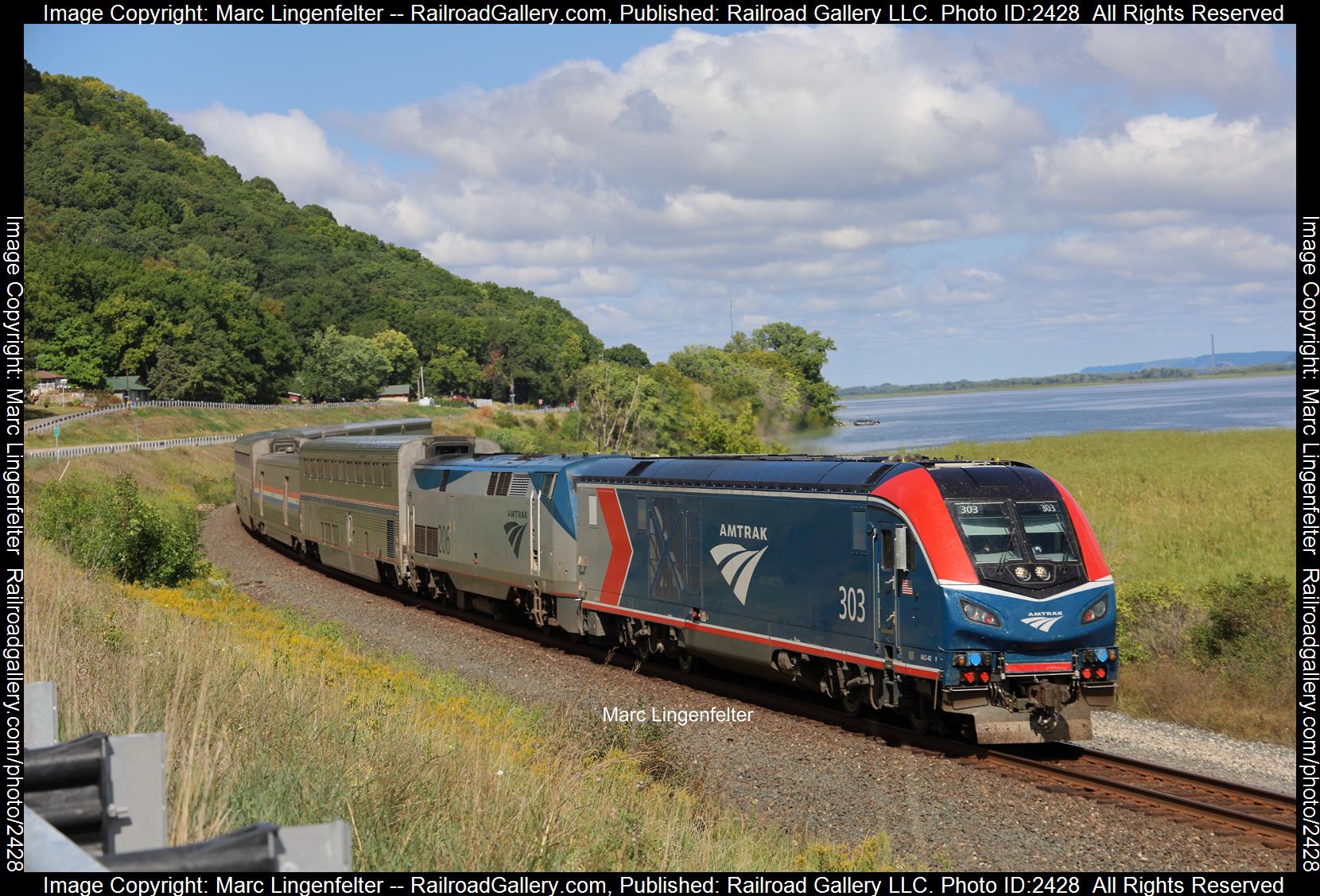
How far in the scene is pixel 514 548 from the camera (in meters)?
22.5

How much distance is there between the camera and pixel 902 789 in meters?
11.8

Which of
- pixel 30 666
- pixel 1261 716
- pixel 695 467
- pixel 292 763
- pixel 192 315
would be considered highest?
pixel 192 315

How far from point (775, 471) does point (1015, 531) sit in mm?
3973

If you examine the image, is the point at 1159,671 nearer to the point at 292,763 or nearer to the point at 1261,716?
the point at 1261,716

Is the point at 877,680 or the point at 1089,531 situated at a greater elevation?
the point at 1089,531

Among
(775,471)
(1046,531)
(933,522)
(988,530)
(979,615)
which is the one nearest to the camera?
(979,615)

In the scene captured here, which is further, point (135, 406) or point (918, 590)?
point (135, 406)

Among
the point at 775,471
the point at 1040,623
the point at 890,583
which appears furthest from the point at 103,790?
the point at 775,471

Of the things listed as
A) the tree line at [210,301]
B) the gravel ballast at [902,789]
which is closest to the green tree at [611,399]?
the tree line at [210,301]

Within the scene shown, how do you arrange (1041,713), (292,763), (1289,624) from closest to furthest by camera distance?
(292,763) → (1041,713) → (1289,624)

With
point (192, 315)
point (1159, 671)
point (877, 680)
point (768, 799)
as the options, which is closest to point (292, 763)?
point (768, 799)

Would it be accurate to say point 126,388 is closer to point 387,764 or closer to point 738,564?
point 738,564

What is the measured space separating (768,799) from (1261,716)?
306 inches

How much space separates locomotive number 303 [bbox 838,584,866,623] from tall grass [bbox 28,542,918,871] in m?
3.10
